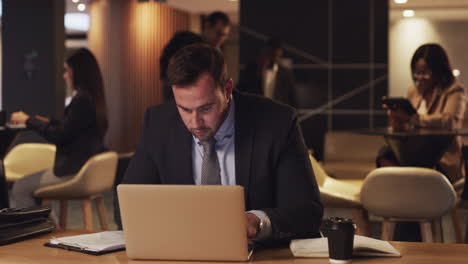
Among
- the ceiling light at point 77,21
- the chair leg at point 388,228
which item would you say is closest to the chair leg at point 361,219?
the chair leg at point 388,228

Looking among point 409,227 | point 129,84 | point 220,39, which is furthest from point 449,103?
point 129,84

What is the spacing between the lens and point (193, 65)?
232 cm

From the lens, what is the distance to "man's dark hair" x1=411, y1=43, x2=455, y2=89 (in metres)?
4.68

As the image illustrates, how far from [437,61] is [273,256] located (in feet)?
9.80

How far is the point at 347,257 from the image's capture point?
197 cm

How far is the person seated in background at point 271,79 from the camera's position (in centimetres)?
757

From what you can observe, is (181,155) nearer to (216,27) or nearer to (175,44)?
(175,44)

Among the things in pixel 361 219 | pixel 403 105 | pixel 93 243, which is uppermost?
pixel 403 105

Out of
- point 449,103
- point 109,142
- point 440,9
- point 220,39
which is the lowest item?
point 109,142

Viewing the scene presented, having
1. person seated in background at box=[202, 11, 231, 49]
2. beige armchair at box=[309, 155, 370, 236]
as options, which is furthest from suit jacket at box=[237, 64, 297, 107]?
beige armchair at box=[309, 155, 370, 236]

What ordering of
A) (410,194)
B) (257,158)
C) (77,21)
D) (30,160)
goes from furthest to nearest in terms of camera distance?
(77,21)
(30,160)
(410,194)
(257,158)

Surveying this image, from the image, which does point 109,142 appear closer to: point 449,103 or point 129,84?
point 129,84

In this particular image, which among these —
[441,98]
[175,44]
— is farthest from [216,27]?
[441,98]

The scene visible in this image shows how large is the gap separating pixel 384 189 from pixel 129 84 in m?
8.83
